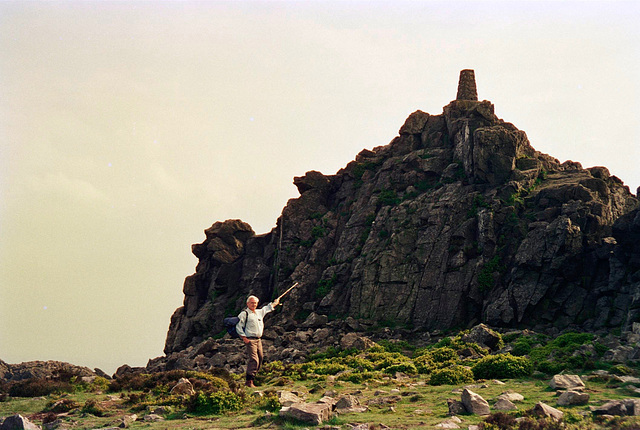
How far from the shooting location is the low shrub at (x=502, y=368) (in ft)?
81.0

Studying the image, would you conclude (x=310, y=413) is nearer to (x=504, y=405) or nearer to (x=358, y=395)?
(x=504, y=405)

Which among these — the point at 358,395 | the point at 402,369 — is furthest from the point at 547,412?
the point at 402,369

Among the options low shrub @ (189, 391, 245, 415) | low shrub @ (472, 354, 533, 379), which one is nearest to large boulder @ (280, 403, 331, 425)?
low shrub @ (189, 391, 245, 415)

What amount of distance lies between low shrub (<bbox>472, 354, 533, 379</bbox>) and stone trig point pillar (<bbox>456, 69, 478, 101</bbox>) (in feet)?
168

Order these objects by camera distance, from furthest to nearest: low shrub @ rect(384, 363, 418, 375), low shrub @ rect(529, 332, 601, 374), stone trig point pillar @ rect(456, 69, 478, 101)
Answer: stone trig point pillar @ rect(456, 69, 478, 101) < low shrub @ rect(384, 363, 418, 375) < low shrub @ rect(529, 332, 601, 374)

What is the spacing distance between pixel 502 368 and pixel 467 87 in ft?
174

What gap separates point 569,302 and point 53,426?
1636 inches

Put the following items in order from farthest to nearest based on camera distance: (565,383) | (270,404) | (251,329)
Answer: (251,329)
(565,383)
(270,404)

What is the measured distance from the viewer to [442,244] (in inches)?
2218

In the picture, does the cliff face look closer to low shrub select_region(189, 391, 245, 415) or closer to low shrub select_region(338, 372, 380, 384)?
low shrub select_region(338, 372, 380, 384)

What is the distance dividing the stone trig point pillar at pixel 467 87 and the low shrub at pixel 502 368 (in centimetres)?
5120

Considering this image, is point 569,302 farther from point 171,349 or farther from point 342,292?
point 171,349

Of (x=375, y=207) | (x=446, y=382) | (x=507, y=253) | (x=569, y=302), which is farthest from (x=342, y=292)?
(x=446, y=382)

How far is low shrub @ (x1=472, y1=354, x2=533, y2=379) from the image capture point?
972 inches
